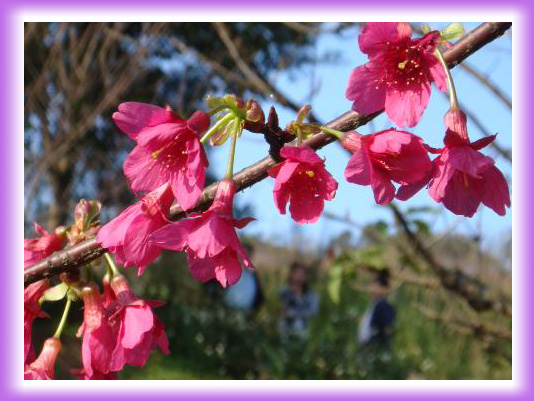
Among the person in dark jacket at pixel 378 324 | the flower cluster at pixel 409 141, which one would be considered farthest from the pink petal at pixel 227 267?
the person in dark jacket at pixel 378 324

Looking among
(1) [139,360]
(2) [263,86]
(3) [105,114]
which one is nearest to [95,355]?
(1) [139,360]

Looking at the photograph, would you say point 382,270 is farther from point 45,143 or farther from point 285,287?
point 285,287

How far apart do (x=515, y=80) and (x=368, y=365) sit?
464 centimetres

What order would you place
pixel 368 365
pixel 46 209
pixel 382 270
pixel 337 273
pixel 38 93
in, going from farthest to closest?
pixel 46 209, pixel 368 365, pixel 38 93, pixel 337 273, pixel 382 270

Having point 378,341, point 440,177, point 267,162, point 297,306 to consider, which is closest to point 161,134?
point 267,162

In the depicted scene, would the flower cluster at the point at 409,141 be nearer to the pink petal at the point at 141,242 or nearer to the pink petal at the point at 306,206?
the pink petal at the point at 306,206

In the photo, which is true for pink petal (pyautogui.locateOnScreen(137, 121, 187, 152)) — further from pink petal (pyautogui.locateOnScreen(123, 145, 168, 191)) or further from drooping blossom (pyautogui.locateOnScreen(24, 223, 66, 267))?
drooping blossom (pyautogui.locateOnScreen(24, 223, 66, 267))

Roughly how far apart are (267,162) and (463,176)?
271 millimetres

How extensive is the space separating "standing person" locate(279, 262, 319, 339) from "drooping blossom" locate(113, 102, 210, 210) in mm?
5641

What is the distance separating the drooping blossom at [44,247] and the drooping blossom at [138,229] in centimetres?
24

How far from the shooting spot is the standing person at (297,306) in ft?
21.4

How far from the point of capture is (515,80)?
133 cm

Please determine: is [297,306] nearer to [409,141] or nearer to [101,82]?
[101,82]

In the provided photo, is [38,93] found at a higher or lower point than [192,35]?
lower
